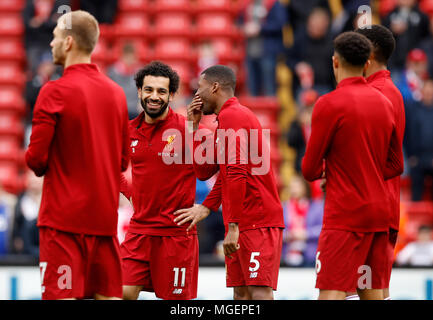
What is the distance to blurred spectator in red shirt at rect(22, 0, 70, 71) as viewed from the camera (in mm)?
13016

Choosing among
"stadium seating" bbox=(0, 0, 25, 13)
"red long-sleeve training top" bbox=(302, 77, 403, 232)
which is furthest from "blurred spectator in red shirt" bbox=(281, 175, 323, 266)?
"stadium seating" bbox=(0, 0, 25, 13)

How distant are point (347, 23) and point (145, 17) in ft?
13.0

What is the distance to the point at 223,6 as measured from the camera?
14.1m

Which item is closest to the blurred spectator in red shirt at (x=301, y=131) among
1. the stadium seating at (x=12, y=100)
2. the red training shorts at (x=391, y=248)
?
the stadium seating at (x=12, y=100)

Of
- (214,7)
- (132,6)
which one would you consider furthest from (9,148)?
(214,7)

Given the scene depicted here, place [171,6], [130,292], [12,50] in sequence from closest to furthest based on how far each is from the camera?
1. [130,292]
2. [12,50]
3. [171,6]

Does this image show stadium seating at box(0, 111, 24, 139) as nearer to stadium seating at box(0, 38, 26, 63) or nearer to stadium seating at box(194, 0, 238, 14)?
stadium seating at box(0, 38, 26, 63)

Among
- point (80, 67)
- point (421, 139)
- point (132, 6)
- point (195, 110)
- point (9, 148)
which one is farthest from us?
point (132, 6)

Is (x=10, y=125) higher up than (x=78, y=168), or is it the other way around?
(x=10, y=125)

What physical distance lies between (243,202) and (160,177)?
2.34 feet

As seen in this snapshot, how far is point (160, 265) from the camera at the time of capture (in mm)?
5789

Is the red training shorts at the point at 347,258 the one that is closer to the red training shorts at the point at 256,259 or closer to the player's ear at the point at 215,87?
the red training shorts at the point at 256,259

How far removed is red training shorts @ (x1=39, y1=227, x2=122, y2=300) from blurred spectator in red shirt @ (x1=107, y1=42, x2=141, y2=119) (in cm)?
694

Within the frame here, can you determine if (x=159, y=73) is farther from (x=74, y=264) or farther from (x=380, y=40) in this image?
(x=74, y=264)
